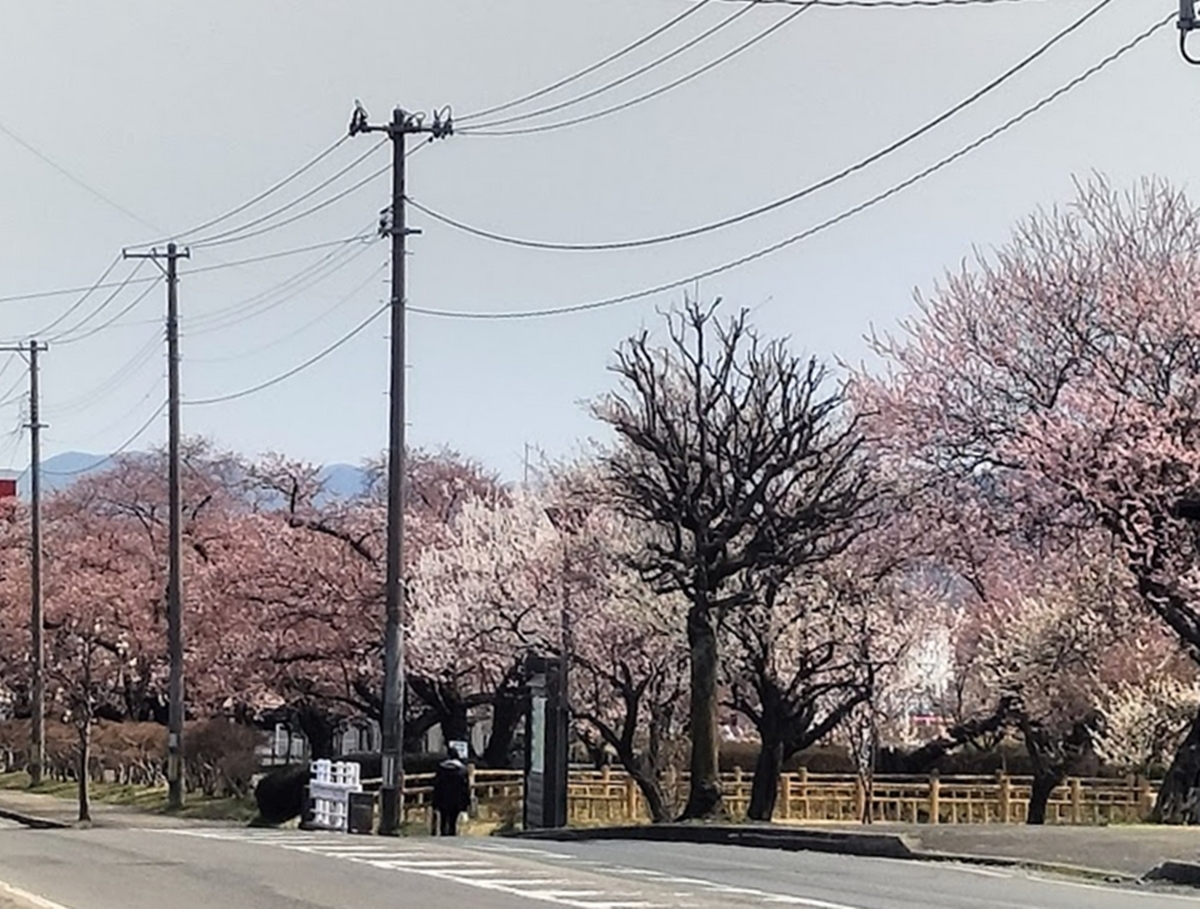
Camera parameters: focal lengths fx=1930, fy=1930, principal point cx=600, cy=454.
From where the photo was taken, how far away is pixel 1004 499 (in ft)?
99.8

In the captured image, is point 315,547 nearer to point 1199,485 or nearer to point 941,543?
point 941,543

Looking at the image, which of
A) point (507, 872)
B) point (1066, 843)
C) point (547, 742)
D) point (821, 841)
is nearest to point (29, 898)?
point (507, 872)

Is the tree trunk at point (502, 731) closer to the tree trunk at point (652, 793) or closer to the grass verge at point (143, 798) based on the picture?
the grass verge at point (143, 798)

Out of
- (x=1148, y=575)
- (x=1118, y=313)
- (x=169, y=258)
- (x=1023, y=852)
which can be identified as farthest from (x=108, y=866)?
(x=169, y=258)

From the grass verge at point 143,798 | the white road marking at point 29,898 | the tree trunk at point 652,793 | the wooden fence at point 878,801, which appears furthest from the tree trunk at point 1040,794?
the white road marking at point 29,898

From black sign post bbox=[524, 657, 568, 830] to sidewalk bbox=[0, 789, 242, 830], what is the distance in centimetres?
845

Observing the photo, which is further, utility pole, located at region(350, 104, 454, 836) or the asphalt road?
utility pole, located at region(350, 104, 454, 836)

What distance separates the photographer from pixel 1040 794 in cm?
3528

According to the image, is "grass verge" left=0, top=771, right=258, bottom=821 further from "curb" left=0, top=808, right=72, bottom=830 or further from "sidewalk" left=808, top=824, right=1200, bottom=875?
"sidewalk" left=808, top=824, right=1200, bottom=875

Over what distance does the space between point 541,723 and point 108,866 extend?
1278cm

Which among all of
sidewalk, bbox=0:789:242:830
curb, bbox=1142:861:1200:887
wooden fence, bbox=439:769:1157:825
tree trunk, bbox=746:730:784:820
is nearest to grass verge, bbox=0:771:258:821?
sidewalk, bbox=0:789:242:830

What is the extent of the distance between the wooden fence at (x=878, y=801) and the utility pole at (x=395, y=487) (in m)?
4.52

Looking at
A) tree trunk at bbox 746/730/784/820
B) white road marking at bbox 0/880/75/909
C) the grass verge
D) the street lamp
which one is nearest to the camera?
white road marking at bbox 0/880/75/909

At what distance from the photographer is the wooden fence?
35844mm
